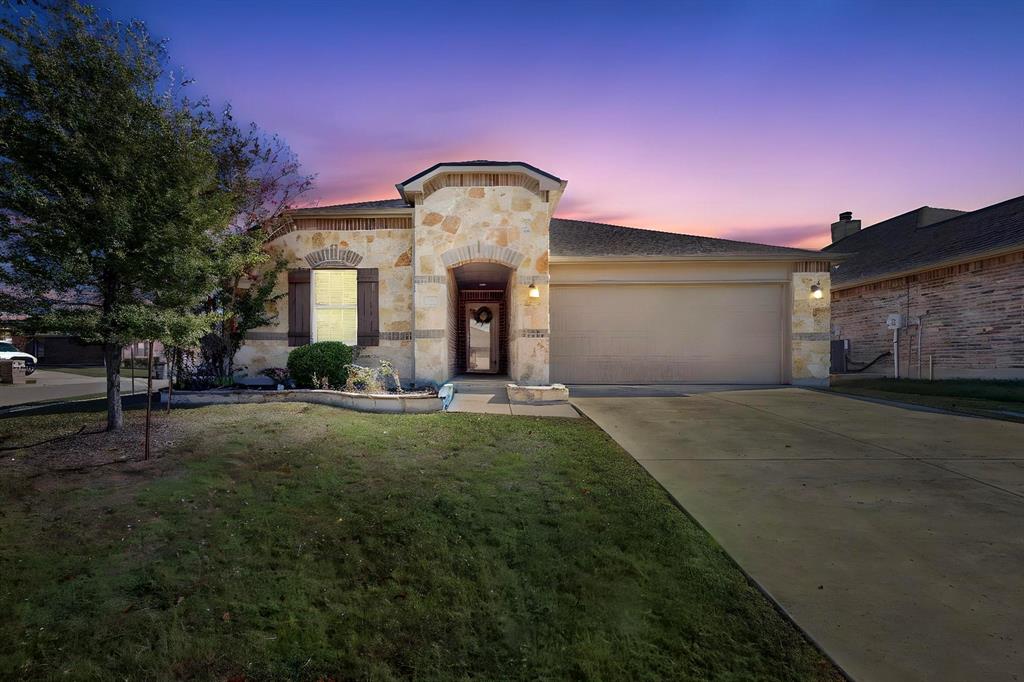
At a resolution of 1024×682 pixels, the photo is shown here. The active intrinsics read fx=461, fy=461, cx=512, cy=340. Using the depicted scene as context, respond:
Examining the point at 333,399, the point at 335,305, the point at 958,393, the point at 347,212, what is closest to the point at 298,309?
the point at 335,305

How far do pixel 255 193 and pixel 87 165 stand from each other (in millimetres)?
4785

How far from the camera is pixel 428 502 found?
12.3 ft

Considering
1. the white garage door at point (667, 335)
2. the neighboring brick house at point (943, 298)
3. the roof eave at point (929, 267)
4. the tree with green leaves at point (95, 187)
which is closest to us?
the tree with green leaves at point (95, 187)

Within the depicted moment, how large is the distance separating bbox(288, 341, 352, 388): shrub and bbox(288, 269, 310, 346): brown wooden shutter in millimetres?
1414

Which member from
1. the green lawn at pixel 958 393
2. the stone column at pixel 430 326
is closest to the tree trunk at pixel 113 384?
the stone column at pixel 430 326

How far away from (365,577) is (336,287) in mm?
9119

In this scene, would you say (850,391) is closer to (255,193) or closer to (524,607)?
(524,607)

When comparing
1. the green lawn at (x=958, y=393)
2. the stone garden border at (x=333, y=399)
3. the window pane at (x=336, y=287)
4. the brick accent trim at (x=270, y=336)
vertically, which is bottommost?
the green lawn at (x=958, y=393)

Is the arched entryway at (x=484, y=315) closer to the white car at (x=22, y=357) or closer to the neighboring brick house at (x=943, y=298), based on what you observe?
the neighboring brick house at (x=943, y=298)

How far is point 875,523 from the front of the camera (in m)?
3.36

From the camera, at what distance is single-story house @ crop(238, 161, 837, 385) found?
10281 mm

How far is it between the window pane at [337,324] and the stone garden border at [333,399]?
85.9 inches

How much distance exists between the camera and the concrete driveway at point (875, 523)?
6.89 ft

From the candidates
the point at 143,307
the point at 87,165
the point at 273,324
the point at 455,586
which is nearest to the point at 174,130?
the point at 87,165
